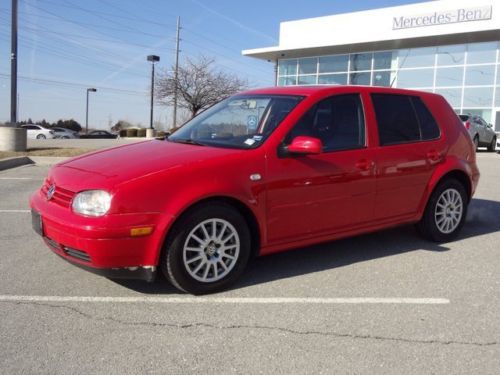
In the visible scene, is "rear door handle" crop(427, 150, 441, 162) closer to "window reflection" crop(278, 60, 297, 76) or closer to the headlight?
the headlight

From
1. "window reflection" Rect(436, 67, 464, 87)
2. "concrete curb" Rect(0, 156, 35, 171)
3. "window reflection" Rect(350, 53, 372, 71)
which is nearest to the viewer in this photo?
"concrete curb" Rect(0, 156, 35, 171)

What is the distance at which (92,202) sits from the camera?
3734 mm

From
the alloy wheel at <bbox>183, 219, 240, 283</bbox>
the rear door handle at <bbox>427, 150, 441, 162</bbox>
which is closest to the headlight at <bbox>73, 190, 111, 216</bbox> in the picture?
the alloy wheel at <bbox>183, 219, 240, 283</bbox>

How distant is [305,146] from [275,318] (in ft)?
4.62

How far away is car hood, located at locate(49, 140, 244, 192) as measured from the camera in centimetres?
381

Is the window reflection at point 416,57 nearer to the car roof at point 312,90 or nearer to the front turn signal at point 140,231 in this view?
the car roof at point 312,90

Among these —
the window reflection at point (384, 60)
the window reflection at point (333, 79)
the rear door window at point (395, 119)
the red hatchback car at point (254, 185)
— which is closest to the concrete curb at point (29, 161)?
the red hatchback car at point (254, 185)

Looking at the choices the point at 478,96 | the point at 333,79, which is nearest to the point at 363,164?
the point at 478,96

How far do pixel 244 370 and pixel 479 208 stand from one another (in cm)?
608

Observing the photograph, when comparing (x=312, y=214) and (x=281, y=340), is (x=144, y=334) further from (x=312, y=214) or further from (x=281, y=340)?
(x=312, y=214)

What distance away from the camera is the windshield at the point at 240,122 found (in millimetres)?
4469

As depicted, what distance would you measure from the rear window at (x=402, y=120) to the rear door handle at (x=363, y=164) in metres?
0.31

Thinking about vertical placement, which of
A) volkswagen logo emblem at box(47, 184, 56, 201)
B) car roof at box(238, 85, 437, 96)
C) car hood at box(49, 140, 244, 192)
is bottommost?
volkswagen logo emblem at box(47, 184, 56, 201)

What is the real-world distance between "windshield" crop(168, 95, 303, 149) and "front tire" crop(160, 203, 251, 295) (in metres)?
0.69
